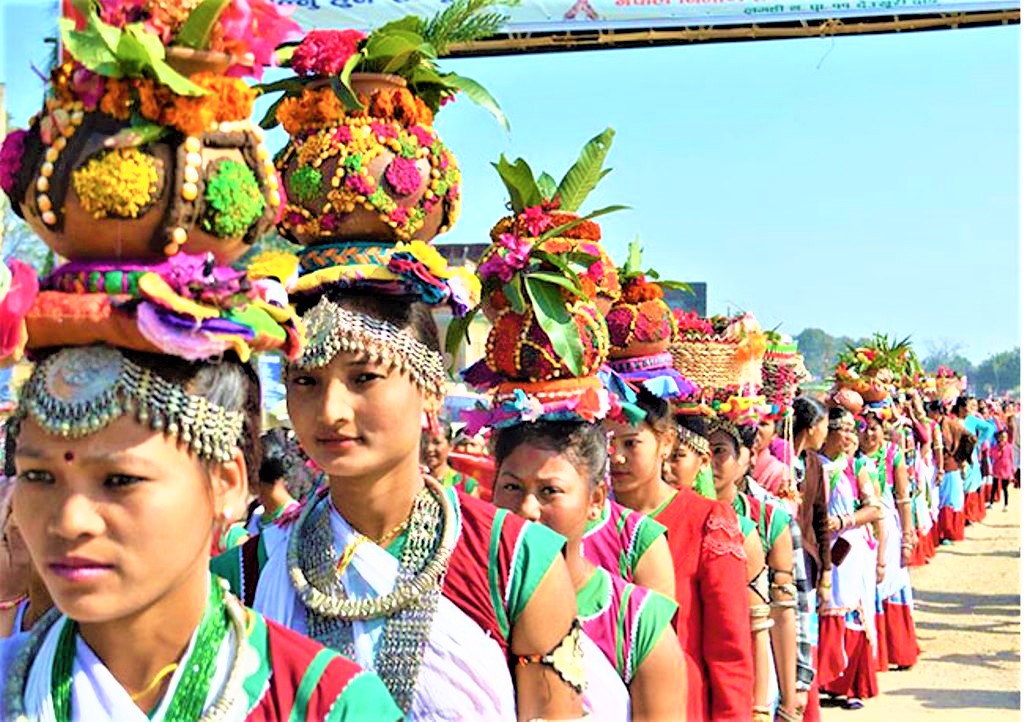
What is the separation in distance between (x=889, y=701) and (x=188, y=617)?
957 centimetres

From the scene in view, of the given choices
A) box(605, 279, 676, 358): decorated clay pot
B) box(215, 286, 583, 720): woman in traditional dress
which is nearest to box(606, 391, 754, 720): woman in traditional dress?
box(605, 279, 676, 358): decorated clay pot

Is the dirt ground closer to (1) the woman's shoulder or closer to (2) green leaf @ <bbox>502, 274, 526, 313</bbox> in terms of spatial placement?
(2) green leaf @ <bbox>502, 274, 526, 313</bbox>

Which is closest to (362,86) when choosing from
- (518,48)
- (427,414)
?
(427,414)

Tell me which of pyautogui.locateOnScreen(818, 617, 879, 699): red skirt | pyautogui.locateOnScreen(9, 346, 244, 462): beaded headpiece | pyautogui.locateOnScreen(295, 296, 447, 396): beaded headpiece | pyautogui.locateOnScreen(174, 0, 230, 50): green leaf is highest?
pyautogui.locateOnScreen(174, 0, 230, 50): green leaf

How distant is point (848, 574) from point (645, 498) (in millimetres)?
5805

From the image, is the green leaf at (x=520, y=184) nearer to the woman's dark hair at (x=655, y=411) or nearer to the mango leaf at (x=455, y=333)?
the mango leaf at (x=455, y=333)

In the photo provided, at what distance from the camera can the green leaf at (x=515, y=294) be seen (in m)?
4.45

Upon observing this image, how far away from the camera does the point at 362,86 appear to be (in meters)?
3.69

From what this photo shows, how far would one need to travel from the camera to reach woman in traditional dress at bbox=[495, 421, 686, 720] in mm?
4395

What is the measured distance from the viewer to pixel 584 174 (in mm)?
4895

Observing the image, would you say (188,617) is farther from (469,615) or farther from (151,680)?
(469,615)

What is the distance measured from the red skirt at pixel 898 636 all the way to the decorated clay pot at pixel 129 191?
1089 centimetres

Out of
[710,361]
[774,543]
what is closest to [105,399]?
[710,361]

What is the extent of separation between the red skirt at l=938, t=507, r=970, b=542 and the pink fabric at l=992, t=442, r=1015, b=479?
735cm
